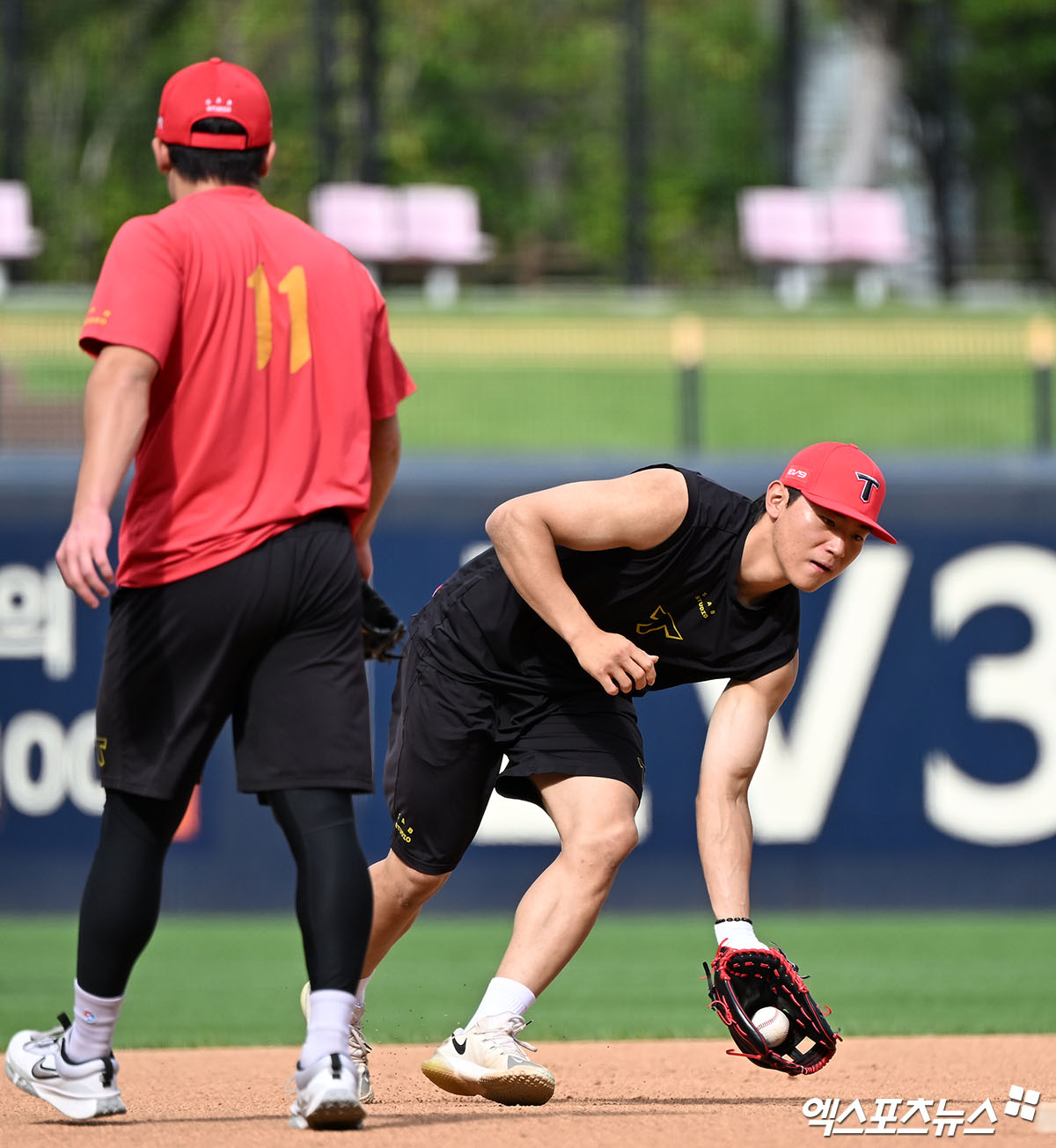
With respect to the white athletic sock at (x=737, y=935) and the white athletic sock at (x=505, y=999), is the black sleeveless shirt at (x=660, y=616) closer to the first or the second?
the white athletic sock at (x=737, y=935)

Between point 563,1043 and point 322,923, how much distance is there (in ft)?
7.55

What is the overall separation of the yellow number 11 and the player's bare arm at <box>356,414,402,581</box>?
0.37m

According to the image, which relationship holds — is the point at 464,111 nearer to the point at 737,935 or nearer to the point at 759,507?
the point at 759,507

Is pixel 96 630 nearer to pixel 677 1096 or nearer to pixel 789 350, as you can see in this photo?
pixel 677 1096

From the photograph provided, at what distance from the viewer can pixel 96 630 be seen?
831cm

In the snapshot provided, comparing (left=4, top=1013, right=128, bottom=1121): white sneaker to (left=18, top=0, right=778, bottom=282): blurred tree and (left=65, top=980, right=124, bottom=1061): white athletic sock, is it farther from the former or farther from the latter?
(left=18, top=0, right=778, bottom=282): blurred tree

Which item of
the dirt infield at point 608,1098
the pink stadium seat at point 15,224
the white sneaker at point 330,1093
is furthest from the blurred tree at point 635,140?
the white sneaker at point 330,1093

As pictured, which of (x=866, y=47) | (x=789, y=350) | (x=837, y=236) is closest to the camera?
(x=789, y=350)

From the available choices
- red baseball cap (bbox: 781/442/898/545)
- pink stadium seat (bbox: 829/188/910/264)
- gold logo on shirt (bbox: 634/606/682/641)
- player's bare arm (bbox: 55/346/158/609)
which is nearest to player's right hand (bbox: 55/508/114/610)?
player's bare arm (bbox: 55/346/158/609)

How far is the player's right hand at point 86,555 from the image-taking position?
12.3 feet

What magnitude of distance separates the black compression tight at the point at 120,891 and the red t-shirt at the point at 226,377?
1.58 feet

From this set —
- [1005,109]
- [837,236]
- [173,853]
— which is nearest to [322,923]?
[173,853]

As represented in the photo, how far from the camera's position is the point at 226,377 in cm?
400

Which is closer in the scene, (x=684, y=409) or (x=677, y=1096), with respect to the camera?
(x=677, y=1096)
